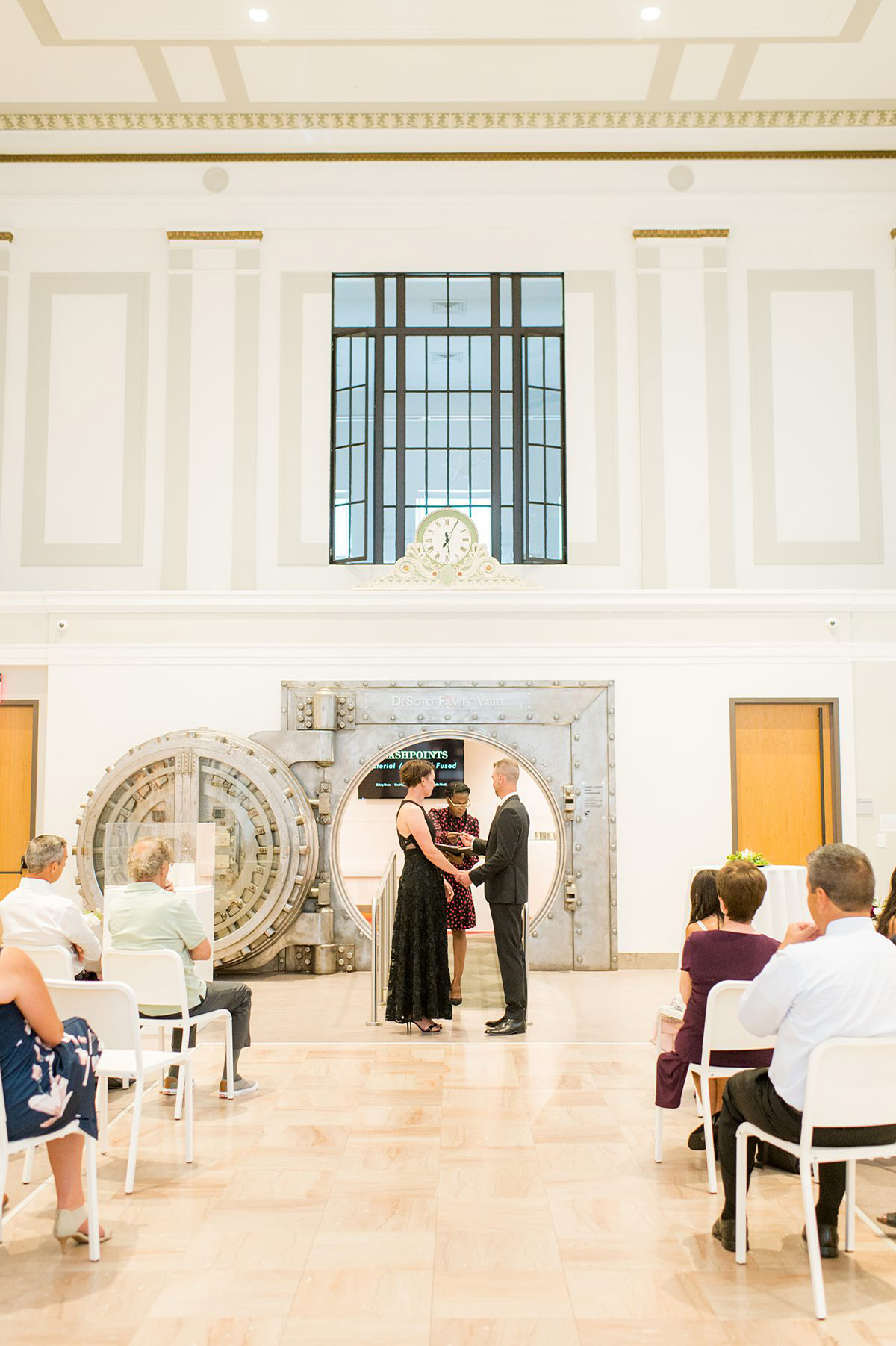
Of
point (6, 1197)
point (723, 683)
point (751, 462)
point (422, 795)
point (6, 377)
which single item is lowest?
point (6, 1197)

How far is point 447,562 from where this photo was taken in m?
8.48

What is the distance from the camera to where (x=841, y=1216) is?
3.41m

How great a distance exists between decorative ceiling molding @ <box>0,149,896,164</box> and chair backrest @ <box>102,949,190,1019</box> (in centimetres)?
737

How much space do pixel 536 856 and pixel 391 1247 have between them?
7.53 meters

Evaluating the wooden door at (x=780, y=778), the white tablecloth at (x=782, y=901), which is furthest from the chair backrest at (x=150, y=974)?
the wooden door at (x=780, y=778)

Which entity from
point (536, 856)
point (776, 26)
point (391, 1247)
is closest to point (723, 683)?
point (536, 856)

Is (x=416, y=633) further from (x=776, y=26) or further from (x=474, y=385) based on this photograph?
(x=776, y=26)

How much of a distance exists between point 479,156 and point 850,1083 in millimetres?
8449

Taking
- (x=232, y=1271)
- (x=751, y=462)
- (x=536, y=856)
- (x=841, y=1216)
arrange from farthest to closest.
Result: (x=536, y=856)
(x=751, y=462)
(x=841, y=1216)
(x=232, y=1271)

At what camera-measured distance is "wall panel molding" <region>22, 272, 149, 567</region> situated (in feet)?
29.8

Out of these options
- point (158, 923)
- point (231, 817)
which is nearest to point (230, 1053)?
point (158, 923)

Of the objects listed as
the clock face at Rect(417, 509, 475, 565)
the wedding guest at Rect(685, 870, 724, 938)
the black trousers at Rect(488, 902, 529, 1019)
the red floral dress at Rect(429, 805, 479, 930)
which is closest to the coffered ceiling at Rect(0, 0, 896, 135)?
the clock face at Rect(417, 509, 475, 565)

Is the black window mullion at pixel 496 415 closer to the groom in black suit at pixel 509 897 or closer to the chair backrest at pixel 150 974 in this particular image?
the groom in black suit at pixel 509 897

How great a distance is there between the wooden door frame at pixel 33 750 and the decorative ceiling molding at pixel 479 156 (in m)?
4.61
